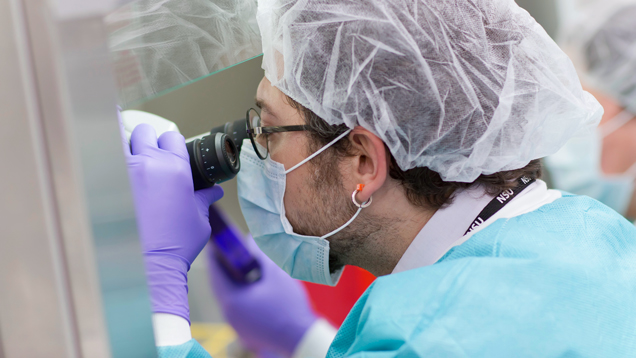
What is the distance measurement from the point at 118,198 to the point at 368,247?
2.40ft

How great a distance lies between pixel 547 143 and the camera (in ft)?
2.96

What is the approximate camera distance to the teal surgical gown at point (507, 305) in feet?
2.05

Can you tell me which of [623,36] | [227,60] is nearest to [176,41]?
[227,60]

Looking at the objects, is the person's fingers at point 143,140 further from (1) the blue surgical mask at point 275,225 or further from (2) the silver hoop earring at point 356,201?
(2) the silver hoop earring at point 356,201

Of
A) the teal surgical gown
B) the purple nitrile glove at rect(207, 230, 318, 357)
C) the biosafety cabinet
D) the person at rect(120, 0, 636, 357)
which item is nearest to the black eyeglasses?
the person at rect(120, 0, 636, 357)

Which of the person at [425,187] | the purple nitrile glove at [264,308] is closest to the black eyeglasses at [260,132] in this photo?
the person at [425,187]

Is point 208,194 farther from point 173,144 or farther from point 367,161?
point 367,161

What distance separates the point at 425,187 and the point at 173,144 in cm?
51

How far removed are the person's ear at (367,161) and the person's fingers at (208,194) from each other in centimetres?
31

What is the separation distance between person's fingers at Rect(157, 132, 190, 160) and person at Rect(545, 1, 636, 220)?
5.81ft

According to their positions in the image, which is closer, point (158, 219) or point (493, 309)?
point (493, 309)

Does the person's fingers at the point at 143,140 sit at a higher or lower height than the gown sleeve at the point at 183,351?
higher

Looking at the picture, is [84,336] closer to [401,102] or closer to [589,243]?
[401,102]

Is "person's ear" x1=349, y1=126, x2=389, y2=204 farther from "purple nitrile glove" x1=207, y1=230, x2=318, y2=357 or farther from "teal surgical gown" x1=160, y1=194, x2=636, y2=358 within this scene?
"purple nitrile glove" x1=207, y1=230, x2=318, y2=357
